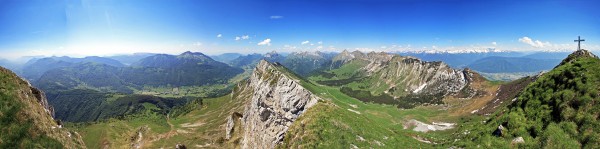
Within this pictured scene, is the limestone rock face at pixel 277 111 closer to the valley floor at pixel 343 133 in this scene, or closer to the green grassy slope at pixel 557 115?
the valley floor at pixel 343 133

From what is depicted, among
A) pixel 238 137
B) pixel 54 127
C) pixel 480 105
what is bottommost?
pixel 238 137

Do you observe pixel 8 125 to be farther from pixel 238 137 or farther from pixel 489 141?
pixel 238 137

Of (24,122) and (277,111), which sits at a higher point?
(24,122)

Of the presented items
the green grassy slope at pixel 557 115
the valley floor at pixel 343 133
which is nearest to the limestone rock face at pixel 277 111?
the valley floor at pixel 343 133

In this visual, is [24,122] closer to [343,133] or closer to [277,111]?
[343,133]

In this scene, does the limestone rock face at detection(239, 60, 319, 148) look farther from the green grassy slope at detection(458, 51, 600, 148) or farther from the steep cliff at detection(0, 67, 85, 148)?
the green grassy slope at detection(458, 51, 600, 148)

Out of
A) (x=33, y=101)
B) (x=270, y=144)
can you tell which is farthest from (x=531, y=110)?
(x=33, y=101)

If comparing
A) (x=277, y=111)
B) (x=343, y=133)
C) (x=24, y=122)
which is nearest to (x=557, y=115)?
(x=343, y=133)

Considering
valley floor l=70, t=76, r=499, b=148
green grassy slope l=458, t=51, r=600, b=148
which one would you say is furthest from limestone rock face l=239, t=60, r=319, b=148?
green grassy slope l=458, t=51, r=600, b=148
